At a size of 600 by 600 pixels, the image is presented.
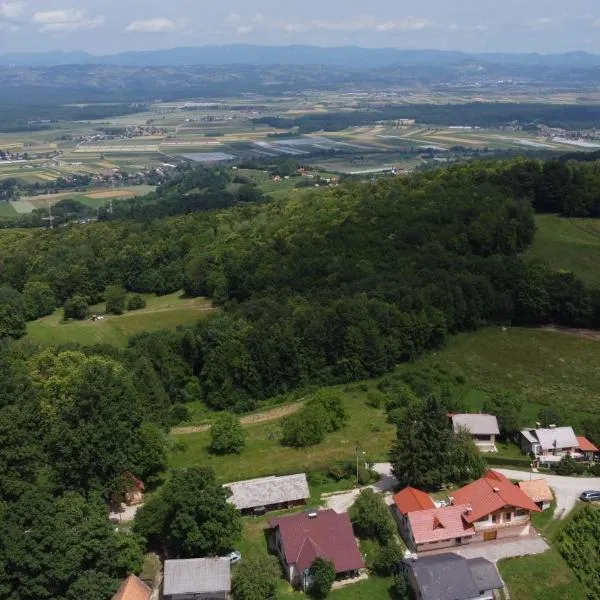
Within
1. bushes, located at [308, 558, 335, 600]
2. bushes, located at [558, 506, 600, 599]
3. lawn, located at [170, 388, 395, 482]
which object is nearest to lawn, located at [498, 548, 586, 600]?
bushes, located at [558, 506, 600, 599]

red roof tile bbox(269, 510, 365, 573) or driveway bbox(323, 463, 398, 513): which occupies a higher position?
red roof tile bbox(269, 510, 365, 573)

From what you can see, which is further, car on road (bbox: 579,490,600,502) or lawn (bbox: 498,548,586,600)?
car on road (bbox: 579,490,600,502)

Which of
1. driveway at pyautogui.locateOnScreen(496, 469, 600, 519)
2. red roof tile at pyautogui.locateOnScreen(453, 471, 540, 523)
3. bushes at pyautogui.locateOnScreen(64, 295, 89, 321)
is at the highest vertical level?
red roof tile at pyautogui.locateOnScreen(453, 471, 540, 523)

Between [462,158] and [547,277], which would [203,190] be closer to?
[462,158]

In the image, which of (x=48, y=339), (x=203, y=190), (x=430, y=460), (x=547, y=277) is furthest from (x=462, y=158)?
(x=430, y=460)

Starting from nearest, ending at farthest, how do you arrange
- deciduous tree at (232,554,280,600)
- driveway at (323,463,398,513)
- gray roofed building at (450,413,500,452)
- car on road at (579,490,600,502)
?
deciduous tree at (232,554,280,600), driveway at (323,463,398,513), car on road at (579,490,600,502), gray roofed building at (450,413,500,452)

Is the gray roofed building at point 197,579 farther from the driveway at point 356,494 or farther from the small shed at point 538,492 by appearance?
the small shed at point 538,492

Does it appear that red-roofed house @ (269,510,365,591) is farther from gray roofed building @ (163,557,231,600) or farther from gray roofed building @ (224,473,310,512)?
gray roofed building @ (163,557,231,600)

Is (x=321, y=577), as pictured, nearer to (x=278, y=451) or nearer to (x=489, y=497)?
(x=489, y=497)
